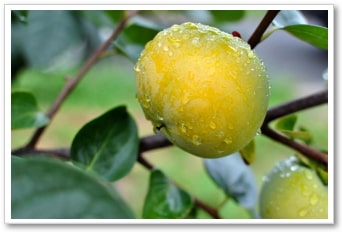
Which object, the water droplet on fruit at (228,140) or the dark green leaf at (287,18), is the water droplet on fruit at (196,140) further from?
the dark green leaf at (287,18)

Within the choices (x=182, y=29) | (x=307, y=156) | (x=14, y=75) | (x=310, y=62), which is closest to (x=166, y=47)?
(x=182, y=29)

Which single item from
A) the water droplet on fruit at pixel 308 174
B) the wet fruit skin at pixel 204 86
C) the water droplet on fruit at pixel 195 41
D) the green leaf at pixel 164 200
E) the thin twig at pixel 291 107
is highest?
the water droplet on fruit at pixel 195 41

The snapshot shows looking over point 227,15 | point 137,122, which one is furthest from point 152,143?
point 137,122

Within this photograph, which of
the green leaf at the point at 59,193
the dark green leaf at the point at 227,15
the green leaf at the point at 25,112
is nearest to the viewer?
the green leaf at the point at 59,193

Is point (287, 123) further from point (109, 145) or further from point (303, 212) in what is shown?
point (109, 145)

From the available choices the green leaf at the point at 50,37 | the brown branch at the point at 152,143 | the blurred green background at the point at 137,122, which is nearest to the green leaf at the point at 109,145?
the brown branch at the point at 152,143

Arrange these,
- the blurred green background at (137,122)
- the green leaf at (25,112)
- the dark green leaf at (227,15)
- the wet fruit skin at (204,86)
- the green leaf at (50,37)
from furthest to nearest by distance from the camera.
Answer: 1. the blurred green background at (137,122)
2. the green leaf at (50,37)
3. the dark green leaf at (227,15)
4. the green leaf at (25,112)
5. the wet fruit skin at (204,86)
